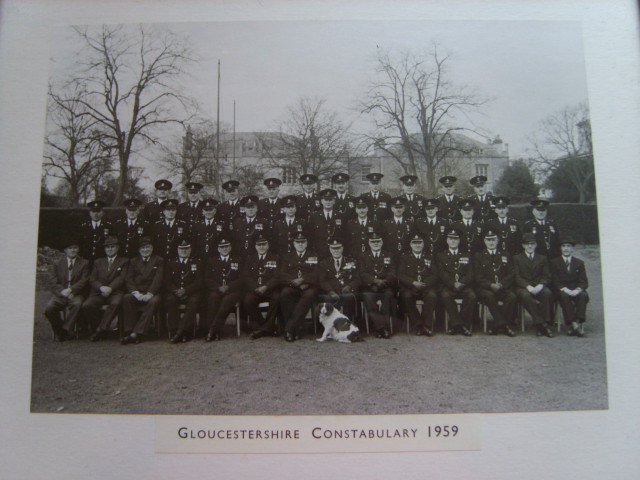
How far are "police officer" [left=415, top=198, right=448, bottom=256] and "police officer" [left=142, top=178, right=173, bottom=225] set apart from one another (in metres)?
1.57

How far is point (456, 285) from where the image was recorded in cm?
231

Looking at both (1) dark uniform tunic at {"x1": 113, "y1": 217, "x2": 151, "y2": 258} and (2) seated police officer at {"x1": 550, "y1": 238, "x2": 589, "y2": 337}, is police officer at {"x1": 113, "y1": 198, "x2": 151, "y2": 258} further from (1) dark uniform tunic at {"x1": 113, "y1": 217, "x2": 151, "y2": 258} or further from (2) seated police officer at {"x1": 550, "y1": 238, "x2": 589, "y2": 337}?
(2) seated police officer at {"x1": 550, "y1": 238, "x2": 589, "y2": 337}

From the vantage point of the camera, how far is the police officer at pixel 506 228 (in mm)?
2312

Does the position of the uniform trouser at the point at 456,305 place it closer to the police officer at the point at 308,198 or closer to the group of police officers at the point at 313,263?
the group of police officers at the point at 313,263

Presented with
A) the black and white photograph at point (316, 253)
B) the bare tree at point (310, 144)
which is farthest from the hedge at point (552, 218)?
the bare tree at point (310, 144)

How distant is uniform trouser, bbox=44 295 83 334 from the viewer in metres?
2.06

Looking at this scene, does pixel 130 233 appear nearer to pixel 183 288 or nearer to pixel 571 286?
pixel 183 288

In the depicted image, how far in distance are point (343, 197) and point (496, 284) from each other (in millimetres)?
1090

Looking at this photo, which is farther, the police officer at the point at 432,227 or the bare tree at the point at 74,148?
the police officer at the point at 432,227

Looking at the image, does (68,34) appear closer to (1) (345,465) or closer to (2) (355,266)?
(2) (355,266)

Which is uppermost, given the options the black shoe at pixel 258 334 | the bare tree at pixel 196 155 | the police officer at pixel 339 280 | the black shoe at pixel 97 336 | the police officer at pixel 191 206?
the bare tree at pixel 196 155

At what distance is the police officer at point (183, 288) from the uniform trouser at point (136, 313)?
0.24 ft

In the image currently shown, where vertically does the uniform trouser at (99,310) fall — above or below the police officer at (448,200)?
below

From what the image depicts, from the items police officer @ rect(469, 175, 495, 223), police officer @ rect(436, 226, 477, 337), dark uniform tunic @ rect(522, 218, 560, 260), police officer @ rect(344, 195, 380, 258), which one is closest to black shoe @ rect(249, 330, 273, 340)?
police officer @ rect(344, 195, 380, 258)
